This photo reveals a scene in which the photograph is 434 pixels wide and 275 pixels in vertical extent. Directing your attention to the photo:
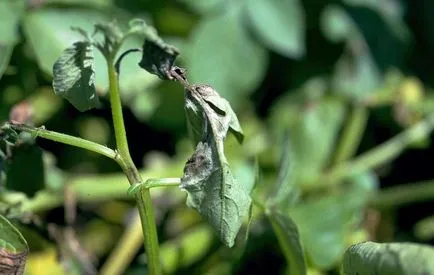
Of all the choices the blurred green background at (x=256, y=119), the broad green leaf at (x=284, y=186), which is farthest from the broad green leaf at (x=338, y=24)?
the broad green leaf at (x=284, y=186)

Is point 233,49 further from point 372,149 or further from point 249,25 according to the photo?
point 372,149

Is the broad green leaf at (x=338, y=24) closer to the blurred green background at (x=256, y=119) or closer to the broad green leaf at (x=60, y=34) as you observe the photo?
the blurred green background at (x=256, y=119)

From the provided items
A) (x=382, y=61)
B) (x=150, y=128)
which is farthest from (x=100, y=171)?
(x=382, y=61)

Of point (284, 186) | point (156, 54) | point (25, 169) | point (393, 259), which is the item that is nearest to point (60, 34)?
point (25, 169)

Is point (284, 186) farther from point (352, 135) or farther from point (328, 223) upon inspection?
point (352, 135)

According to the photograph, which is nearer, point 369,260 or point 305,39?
point 369,260

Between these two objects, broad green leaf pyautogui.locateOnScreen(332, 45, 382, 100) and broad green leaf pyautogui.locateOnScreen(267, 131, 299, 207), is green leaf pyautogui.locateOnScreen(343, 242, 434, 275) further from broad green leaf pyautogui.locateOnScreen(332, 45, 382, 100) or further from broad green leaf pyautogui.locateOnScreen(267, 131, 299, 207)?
broad green leaf pyautogui.locateOnScreen(332, 45, 382, 100)
